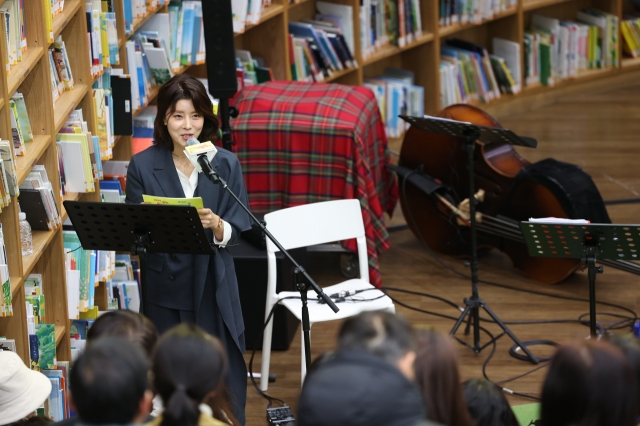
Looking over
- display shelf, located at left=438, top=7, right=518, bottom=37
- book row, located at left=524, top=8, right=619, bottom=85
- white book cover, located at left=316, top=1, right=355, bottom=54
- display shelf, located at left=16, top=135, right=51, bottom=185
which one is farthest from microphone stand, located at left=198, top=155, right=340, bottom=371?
book row, located at left=524, top=8, right=619, bottom=85

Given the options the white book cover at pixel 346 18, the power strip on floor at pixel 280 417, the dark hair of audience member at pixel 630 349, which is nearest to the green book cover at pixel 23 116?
the power strip on floor at pixel 280 417

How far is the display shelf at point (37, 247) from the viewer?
3.19 m

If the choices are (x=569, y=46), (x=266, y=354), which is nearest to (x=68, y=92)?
(x=266, y=354)

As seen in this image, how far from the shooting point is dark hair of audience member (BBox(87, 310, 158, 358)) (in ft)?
7.23

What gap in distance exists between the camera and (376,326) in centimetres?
191

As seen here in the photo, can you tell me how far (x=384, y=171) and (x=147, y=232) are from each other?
2.43m

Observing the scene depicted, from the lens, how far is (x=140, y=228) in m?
3.02

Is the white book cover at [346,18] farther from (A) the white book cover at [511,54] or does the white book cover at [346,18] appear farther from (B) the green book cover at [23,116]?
(B) the green book cover at [23,116]

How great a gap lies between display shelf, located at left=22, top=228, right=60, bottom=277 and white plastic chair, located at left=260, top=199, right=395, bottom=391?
2.88 feet

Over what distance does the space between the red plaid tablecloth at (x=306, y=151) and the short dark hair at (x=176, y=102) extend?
4.84 ft

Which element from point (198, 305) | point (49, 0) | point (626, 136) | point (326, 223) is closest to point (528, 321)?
point (326, 223)

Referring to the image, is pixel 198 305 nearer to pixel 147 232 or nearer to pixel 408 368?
pixel 147 232

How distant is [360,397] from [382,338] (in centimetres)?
26

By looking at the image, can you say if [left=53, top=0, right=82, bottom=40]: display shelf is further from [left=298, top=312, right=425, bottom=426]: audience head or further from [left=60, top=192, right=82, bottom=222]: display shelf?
[left=298, top=312, right=425, bottom=426]: audience head
